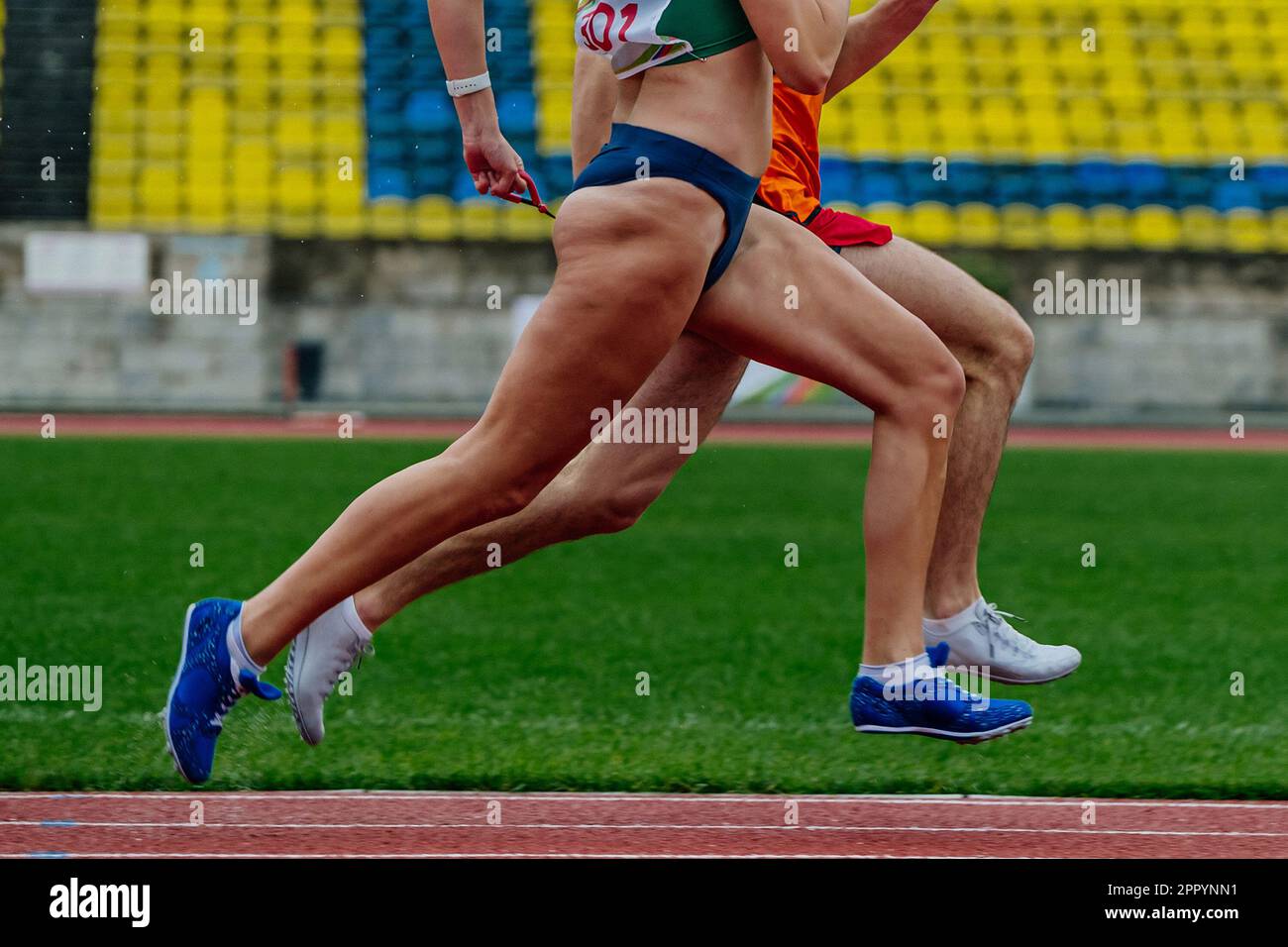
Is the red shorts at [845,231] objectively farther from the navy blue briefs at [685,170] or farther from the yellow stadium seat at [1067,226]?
the yellow stadium seat at [1067,226]

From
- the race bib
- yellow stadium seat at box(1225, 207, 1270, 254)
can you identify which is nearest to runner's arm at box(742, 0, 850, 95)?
the race bib

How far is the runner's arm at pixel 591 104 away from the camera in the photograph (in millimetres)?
3867

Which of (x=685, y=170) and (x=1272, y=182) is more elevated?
(x=1272, y=182)

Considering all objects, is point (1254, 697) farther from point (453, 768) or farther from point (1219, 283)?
point (1219, 283)

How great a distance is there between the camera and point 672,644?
23.0 feet

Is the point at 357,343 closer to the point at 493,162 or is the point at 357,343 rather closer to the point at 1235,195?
the point at 1235,195

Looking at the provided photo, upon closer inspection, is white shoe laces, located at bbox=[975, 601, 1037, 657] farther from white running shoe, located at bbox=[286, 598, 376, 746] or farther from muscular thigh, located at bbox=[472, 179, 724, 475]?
white running shoe, located at bbox=[286, 598, 376, 746]

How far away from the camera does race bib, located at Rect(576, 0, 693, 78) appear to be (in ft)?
11.0

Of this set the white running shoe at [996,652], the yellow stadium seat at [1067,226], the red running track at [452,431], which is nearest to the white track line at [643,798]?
the white running shoe at [996,652]

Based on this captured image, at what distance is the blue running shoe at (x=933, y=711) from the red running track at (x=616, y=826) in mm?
299

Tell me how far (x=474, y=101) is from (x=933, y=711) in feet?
4.92

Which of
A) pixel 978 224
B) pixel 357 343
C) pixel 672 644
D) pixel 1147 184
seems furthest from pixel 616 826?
pixel 1147 184

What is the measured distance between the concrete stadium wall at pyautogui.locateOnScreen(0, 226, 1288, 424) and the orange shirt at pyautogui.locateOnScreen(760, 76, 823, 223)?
1524cm

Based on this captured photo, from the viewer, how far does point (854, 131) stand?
75.2 ft
